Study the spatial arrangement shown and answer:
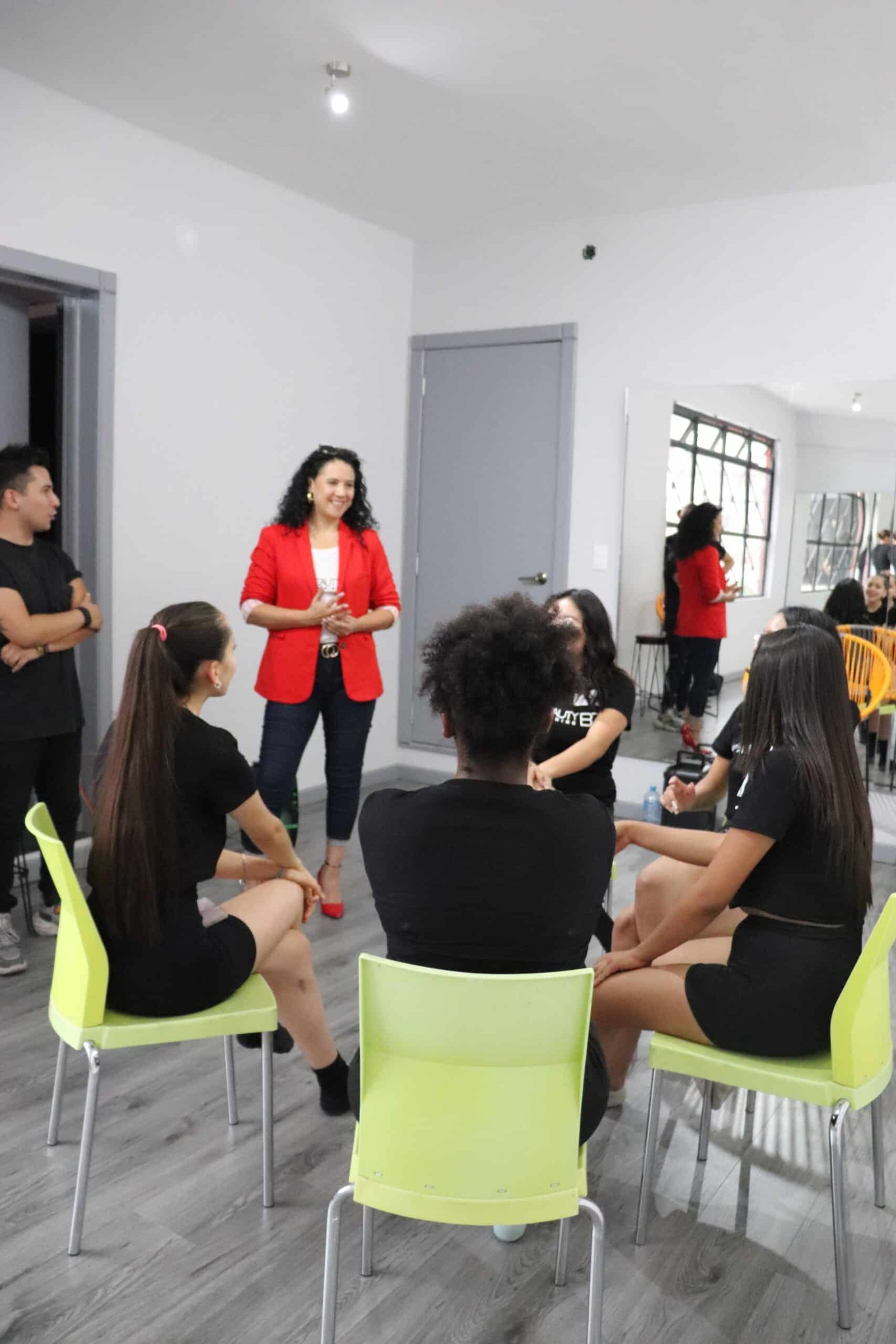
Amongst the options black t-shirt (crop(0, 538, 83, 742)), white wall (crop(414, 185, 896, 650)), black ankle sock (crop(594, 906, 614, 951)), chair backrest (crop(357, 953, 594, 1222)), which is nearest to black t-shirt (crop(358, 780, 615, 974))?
chair backrest (crop(357, 953, 594, 1222))

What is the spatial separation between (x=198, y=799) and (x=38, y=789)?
1.75 metres

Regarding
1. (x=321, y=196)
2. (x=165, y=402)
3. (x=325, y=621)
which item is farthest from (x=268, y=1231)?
(x=321, y=196)

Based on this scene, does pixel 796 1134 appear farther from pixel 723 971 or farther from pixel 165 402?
pixel 165 402

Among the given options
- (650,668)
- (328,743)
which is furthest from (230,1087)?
(650,668)

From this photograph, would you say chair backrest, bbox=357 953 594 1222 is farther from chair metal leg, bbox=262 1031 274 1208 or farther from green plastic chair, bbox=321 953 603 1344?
chair metal leg, bbox=262 1031 274 1208

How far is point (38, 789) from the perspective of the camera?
11.8 ft

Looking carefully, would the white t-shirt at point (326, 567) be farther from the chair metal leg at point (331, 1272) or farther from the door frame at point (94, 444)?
the chair metal leg at point (331, 1272)

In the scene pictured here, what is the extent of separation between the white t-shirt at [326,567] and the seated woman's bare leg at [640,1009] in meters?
2.05

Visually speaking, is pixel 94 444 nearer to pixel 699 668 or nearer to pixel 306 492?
pixel 306 492

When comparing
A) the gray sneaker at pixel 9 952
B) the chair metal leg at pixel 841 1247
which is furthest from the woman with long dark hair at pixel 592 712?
the gray sneaker at pixel 9 952

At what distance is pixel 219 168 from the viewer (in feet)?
15.3

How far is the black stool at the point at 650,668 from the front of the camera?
17.5ft

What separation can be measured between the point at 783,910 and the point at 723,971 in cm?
16

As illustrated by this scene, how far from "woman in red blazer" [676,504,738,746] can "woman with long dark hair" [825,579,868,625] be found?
0.43 metres
